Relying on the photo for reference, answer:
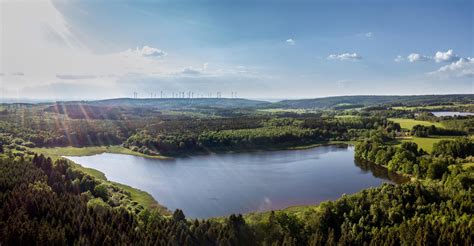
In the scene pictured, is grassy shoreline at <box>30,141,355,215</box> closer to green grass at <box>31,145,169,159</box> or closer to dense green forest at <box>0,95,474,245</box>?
green grass at <box>31,145,169,159</box>

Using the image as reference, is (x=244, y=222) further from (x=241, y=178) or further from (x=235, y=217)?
(x=241, y=178)

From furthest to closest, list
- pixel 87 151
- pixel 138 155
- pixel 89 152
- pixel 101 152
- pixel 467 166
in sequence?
pixel 101 152 → pixel 87 151 → pixel 89 152 → pixel 138 155 → pixel 467 166

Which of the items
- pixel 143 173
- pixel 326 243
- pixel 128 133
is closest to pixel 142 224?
pixel 326 243

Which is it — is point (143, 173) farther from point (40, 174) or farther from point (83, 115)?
point (83, 115)

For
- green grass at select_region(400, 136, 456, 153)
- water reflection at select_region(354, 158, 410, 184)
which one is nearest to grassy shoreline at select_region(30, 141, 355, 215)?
green grass at select_region(400, 136, 456, 153)

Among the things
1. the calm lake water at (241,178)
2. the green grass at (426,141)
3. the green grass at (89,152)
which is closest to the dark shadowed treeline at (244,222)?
the calm lake water at (241,178)

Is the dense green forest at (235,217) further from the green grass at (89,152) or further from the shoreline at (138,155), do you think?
the green grass at (89,152)

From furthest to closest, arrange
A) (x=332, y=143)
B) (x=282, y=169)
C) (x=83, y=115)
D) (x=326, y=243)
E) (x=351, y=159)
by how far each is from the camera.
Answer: (x=83, y=115), (x=332, y=143), (x=351, y=159), (x=282, y=169), (x=326, y=243)

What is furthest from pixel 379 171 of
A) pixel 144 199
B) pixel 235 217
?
pixel 235 217
